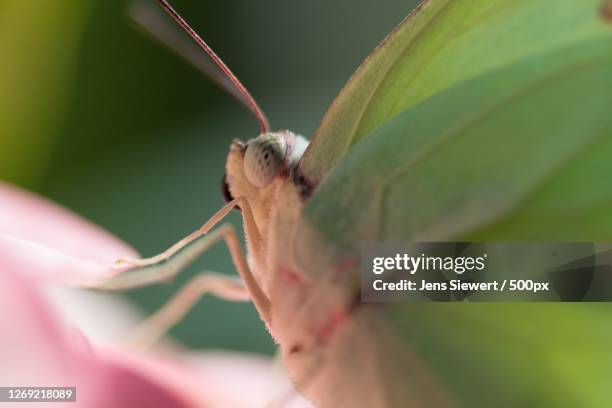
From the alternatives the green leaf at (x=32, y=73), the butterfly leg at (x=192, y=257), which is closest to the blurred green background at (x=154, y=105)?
the green leaf at (x=32, y=73)

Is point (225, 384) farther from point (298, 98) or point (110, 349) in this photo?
point (298, 98)

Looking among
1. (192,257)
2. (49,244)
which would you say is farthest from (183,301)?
(49,244)

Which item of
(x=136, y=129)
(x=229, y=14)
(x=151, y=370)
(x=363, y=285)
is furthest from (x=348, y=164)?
(x=229, y=14)

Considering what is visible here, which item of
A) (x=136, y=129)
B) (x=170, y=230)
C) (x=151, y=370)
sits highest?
(x=136, y=129)

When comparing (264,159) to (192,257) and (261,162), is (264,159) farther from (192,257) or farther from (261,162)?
(192,257)

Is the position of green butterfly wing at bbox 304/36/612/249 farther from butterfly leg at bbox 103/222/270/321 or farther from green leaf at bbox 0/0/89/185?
green leaf at bbox 0/0/89/185

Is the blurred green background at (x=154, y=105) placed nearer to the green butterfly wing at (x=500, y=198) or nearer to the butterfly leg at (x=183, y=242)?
the butterfly leg at (x=183, y=242)

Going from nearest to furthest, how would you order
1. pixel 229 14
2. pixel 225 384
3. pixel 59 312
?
pixel 59 312
pixel 225 384
pixel 229 14

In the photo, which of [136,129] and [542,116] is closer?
[542,116]
